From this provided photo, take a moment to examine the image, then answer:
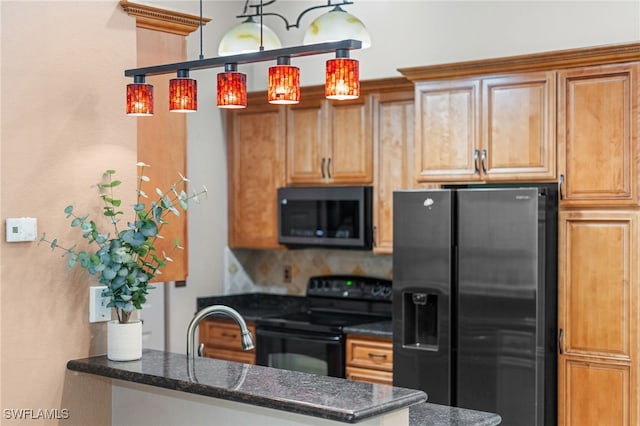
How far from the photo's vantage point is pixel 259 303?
5.95 meters

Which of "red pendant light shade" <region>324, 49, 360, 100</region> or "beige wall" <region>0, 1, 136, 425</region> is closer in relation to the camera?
"red pendant light shade" <region>324, 49, 360, 100</region>

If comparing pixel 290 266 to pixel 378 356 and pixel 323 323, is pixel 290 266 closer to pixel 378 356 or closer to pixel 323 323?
pixel 323 323

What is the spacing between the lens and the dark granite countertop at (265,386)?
2324mm

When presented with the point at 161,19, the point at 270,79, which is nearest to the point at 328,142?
the point at 161,19

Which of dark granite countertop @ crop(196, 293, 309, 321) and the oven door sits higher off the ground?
dark granite countertop @ crop(196, 293, 309, 321)

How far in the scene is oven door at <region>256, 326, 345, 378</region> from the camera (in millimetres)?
4930

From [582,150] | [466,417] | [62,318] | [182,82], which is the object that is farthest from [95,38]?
[582,150]

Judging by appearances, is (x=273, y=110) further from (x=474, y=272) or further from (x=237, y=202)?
(x=474, y=272)

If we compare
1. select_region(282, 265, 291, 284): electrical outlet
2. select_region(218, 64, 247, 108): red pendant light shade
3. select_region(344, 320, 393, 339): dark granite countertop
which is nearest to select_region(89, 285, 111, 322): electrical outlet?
select_region(218, 64, 247, 108): red pendant light shade

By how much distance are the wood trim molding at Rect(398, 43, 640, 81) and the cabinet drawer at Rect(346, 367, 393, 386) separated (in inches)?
63.7

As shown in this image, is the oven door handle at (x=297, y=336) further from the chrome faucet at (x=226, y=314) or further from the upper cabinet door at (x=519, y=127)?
the chrome faucet at (x=226, y=314)

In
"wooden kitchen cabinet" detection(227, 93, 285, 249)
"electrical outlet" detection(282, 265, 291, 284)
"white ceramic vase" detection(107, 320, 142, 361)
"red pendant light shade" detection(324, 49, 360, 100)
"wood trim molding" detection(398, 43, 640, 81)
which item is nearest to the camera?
"red pendant light shade" detection(324, 49, 360, 100)

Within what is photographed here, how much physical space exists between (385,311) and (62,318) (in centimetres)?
259

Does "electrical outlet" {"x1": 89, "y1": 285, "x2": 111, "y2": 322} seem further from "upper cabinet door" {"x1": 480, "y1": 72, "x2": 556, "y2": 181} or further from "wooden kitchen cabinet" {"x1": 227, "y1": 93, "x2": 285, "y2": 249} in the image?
"wooden kitchen cabinet" {"x1": 227, "y1": 93, "x2": 285, "y2": 249}
